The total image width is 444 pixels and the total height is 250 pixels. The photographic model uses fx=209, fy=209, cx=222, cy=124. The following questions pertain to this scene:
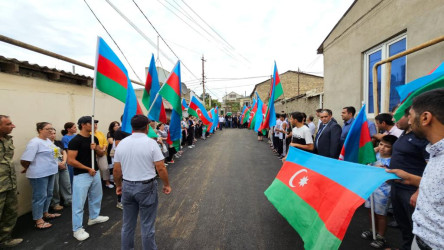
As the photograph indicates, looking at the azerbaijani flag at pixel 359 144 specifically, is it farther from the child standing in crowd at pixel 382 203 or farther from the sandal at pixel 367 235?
the sandal at pixel 367 235

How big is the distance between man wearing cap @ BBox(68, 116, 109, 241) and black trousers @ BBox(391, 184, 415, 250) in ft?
14.2

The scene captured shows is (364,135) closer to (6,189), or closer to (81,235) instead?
(81,235)

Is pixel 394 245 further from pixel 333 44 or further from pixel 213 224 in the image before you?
pixel 333 44

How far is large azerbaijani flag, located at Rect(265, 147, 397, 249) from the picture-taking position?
6.56 feet

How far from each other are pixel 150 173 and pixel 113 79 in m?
2.29

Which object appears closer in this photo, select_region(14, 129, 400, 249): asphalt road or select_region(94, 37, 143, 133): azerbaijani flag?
select_region(14, 129, 400, 249): asphalt road

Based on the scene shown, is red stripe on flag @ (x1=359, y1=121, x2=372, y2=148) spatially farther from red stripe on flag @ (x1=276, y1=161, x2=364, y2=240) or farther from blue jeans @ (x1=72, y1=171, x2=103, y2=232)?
blue jeans @ (x1=72, y1=171, x2=103, y2=232)

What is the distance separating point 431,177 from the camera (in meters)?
1.34

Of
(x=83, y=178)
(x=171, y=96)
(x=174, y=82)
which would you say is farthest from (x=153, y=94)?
(x=83, y=178)

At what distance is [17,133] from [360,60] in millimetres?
8691

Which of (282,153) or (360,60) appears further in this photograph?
(282,153)

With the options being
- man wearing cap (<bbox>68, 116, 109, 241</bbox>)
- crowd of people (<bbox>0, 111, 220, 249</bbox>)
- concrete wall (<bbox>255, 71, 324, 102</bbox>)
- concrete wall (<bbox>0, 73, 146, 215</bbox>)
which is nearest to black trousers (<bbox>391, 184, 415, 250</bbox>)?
crowd of people (<bbox>0, 111, 220, 249</bbox>)

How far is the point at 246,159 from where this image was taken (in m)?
8.74

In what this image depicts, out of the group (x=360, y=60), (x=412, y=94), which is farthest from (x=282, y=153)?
(x=412, y=94)
